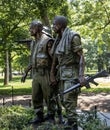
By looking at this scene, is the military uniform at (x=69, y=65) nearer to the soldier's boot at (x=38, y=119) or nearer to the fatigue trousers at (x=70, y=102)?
the fatigue trousers at (x=70, y=102)

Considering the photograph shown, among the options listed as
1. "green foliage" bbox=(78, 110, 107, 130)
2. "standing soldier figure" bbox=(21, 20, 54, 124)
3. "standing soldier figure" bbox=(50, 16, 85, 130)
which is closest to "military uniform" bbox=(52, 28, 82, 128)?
"standing soldier figure" bbox=(50, 16, 85, 130)

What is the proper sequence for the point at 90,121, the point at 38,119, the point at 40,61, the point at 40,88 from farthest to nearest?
the point at 38,119, the point at 40,88, the point at 40,61, the point at 90,121

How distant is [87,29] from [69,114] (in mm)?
16706

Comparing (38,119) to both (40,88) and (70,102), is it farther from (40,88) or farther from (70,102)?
(70,102)

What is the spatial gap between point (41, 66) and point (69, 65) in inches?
25.0

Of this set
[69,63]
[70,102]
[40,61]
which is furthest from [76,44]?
[70,102]

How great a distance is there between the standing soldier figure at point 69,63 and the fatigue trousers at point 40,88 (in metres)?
0.42

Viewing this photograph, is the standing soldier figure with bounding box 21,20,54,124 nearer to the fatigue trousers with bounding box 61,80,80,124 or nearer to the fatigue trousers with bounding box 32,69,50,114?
the fatigue trousers with bounding box 32,69,50,114

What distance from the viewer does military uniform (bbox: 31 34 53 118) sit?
5984mm

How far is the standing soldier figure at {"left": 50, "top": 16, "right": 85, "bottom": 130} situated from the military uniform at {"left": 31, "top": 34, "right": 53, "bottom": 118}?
1.16ft

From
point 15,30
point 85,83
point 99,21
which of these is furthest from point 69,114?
point 99,21

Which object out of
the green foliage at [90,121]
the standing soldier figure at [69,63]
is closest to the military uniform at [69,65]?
the standing soldier figure at [69,63]

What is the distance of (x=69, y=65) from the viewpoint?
5598 mm

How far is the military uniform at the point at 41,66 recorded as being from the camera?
598 cm
